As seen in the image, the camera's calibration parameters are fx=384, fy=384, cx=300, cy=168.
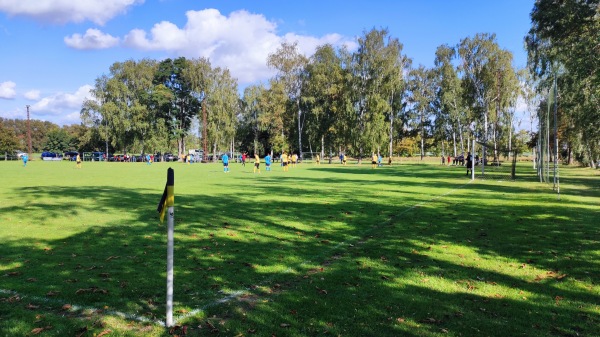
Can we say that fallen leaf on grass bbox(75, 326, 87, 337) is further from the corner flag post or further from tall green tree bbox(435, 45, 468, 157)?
tall green tree bbox(435, 45, 468, 157)

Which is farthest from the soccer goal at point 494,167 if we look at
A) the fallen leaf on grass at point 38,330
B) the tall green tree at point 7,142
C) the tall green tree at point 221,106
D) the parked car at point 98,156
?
the tall green tree at point 7,142

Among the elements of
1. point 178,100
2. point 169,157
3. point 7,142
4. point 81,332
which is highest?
point 178,100

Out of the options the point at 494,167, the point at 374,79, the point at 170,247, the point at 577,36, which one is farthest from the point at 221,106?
the point at 170,247

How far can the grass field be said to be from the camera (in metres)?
4.40

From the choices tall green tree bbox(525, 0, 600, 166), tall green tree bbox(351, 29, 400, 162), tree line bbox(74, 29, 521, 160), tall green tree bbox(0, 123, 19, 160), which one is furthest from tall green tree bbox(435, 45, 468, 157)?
tall green tree bbox(0, 123, 19, 160)

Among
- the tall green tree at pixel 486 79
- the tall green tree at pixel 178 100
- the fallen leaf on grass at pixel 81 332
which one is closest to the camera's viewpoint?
the fallen leaf on grass at pixel 81 332

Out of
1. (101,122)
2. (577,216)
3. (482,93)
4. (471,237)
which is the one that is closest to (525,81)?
(482,93)

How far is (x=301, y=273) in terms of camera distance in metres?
6.23

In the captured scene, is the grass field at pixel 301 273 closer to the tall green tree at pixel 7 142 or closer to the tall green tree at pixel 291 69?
the tall green tree at pixel 291 69

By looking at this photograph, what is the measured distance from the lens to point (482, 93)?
55.5 metres

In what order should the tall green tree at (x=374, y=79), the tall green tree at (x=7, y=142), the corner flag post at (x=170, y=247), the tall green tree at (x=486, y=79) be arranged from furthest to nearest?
the tall green tree at (x=7, y=142) → the tall green tree at (x=374, y=79) → the tall green tree at (x=486, y=79) → the corner flag post at (x=170, y=247)

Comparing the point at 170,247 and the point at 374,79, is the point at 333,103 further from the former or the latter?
the point at 170,247

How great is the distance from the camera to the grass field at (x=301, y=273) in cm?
440

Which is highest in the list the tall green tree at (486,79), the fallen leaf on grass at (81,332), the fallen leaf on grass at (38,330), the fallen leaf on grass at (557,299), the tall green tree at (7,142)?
A: the tall green tree at (486,79)
